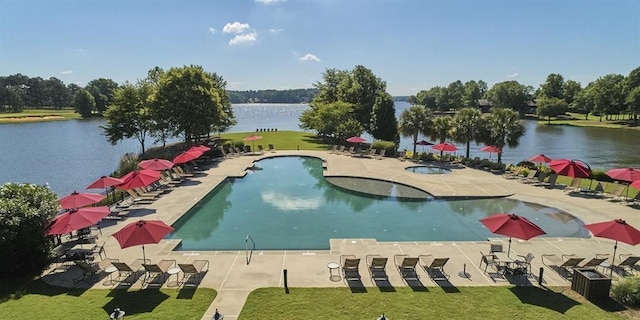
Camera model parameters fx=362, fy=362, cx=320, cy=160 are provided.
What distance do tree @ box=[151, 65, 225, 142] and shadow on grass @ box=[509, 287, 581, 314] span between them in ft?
108

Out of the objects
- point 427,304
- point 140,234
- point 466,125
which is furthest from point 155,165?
point 466,125

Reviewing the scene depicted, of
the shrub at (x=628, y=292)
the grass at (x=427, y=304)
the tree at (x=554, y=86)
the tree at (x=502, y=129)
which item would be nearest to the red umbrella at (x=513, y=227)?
the grass at (x=427, y=304)

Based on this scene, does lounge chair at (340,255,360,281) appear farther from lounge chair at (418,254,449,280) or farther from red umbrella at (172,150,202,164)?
red umbrella at (172,150,202,164)

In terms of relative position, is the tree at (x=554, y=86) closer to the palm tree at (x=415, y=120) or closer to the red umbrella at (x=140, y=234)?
the palm tree at (x=415, y=120)

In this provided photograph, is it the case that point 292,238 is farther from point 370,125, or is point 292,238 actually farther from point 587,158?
point 587,158

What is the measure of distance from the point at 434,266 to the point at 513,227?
111 inches

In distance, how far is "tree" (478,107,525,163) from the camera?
30.8 meters

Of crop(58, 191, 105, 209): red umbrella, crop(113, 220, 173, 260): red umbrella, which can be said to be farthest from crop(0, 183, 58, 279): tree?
crop(113, 220, 173, 260): red umbrella

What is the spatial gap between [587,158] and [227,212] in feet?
149

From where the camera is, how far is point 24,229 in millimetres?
11844

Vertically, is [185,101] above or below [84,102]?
below

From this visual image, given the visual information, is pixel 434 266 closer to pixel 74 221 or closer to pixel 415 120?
pixel 74 221

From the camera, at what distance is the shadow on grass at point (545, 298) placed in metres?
9.99

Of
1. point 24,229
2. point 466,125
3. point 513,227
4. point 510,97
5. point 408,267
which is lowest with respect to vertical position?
point 408,267
